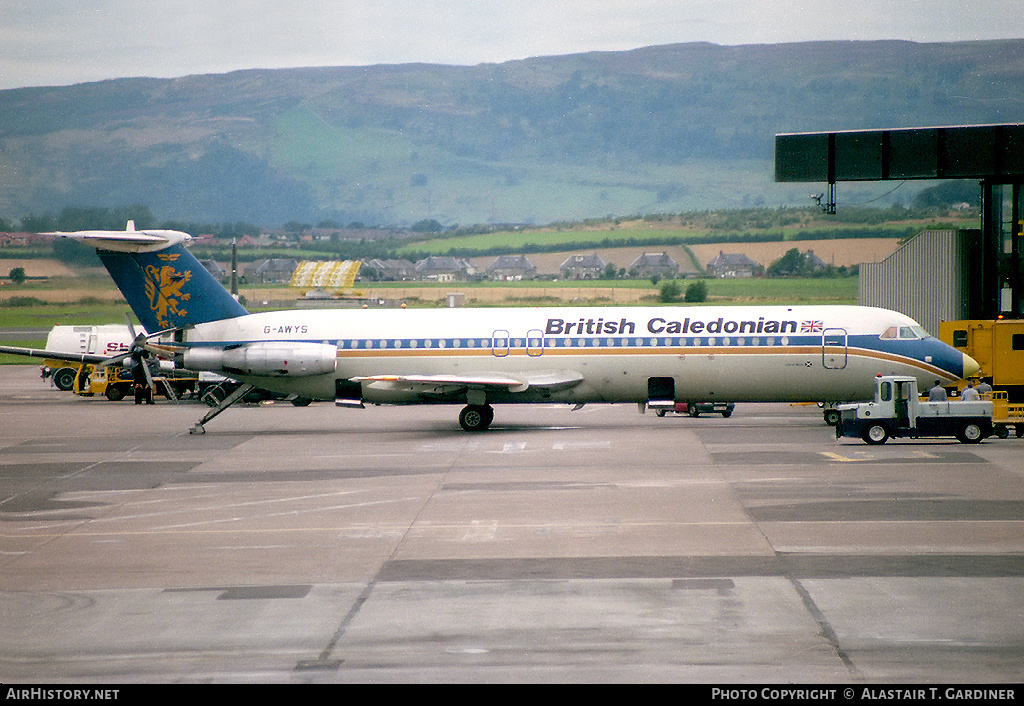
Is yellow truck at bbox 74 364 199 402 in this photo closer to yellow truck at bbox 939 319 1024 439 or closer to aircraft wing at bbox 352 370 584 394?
aircraft wing at bbox 352 370 584 394

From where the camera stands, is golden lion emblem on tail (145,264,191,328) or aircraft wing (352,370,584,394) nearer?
aircraft wing (352,370,584,394)

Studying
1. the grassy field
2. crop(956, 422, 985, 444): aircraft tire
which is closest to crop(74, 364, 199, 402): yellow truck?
the grassy field

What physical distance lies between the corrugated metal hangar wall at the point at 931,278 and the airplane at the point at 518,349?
915 cm

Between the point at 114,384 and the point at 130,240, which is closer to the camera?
the point at 130,240

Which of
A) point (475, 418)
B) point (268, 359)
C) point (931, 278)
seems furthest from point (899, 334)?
point (268, 359)

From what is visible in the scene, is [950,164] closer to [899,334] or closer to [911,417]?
[899,334]

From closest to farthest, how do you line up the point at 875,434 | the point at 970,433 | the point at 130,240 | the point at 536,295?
the point at 970,433
the point at 875,434
the point at 130,240
the point at 536,295

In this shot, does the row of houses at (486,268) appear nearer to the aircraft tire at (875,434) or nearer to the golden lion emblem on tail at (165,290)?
the golden lion emblem on tail at (165,290)

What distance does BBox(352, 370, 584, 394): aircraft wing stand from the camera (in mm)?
32344

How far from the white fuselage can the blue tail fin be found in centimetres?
120

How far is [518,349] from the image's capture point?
3347cm

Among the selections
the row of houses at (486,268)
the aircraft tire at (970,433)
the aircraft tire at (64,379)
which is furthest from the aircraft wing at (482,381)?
the row of houses at (486,268)

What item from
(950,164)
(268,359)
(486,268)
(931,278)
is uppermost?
(950,164)

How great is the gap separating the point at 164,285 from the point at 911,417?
24.3 meters
